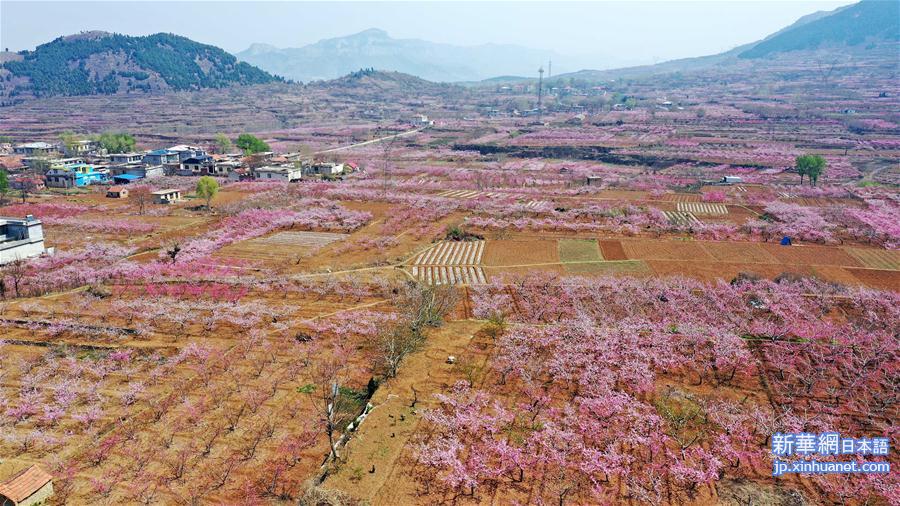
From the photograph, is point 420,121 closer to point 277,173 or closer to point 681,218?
point 277,173

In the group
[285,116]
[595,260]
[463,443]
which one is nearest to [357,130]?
[285,116]

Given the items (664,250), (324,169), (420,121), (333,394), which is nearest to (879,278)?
(664,250)

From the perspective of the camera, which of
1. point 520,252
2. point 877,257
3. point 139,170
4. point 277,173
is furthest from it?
point 139,170

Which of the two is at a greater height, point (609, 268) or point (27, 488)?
Result: point (609, 268)

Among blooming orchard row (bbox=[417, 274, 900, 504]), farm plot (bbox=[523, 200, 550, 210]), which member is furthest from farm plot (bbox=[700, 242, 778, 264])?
farm plot (bbox=[523, 200, 550, 210])

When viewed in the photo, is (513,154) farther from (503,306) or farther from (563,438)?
(563,438)

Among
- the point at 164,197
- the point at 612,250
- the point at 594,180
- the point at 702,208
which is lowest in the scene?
the point at 612,250

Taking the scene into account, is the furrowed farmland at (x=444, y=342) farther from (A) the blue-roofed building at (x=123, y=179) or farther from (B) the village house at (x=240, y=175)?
(B) the village house at (x=240, y=175)
